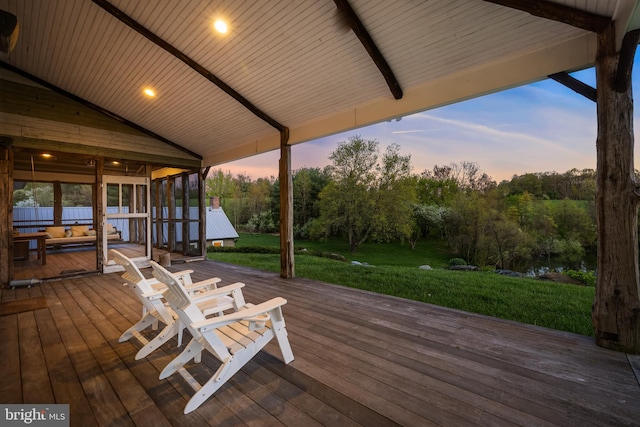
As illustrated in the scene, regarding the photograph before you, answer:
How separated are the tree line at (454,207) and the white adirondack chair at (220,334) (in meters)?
10.6

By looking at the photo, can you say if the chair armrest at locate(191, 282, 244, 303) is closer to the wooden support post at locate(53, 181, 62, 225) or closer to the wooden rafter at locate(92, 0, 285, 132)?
the wooden rafter at locate(92, 0, 285, 132)

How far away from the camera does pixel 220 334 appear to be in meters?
2.22

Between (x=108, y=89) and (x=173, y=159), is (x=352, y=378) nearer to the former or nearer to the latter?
(x=108, y=89)

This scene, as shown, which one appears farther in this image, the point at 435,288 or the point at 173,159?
the point at 173,159

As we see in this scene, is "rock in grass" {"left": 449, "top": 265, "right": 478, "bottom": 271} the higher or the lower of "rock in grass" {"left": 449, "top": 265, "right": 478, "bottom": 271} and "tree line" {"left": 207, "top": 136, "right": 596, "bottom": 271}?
the lower

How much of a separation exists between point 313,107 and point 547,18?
10.5ft

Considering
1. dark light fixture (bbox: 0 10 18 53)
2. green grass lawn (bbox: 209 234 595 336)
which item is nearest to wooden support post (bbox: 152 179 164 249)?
green grass lawn (bbox: 209 234 595 336)

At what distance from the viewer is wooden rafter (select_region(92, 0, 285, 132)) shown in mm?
3896

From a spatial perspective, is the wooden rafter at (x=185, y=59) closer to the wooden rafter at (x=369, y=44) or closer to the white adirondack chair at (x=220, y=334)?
the wooden rafter at (x=369, y=44)

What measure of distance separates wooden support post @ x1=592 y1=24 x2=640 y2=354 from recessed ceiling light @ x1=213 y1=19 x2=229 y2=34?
159 inches

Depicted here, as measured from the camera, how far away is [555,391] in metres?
2.01

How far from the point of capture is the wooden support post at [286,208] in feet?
18.9

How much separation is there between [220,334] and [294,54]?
3633 mm

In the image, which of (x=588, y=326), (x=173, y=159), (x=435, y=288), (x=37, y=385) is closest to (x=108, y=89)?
(x=173, y=159)
